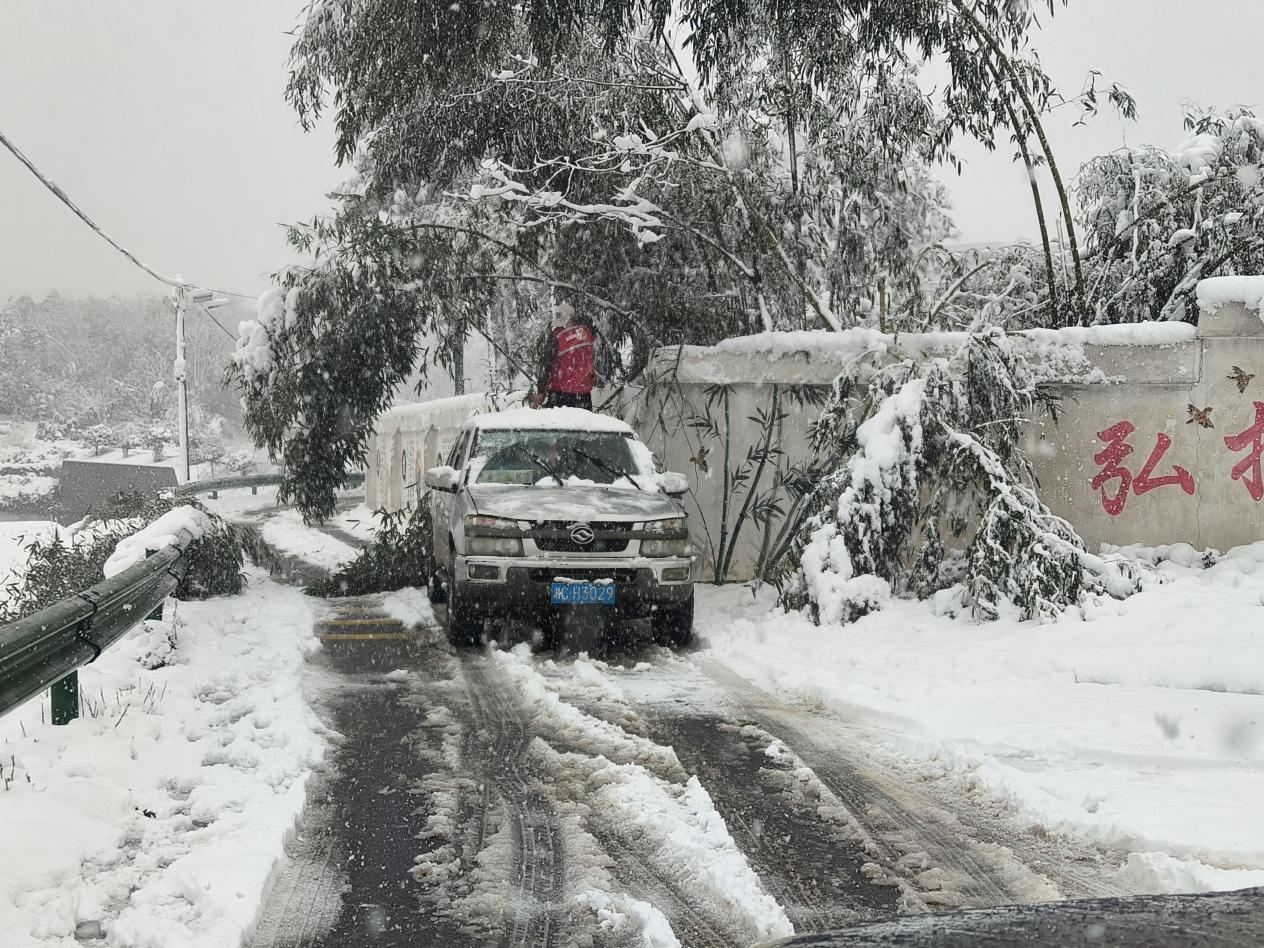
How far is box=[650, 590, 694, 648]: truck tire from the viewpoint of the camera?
882 cm

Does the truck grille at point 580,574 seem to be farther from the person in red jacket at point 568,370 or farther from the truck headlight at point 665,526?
the person in red jacket at point 568,370

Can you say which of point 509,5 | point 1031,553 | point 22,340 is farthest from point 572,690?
point 22,340

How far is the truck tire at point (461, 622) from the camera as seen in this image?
8.43m

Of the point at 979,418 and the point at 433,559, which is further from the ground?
the point at 979,418

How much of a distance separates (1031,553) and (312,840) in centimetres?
572

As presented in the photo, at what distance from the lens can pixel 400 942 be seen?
11.0 feet

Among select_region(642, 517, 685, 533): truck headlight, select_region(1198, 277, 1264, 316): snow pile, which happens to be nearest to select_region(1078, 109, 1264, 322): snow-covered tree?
select_region(1198, 277, 1264, 316): snow pile

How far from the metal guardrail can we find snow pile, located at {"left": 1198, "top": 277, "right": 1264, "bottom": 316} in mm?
8090

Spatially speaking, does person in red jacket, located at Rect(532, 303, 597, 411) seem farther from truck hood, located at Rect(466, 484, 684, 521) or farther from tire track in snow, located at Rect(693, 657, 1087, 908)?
tire track in snow, located at Rect(693, 657, 1087, 908)

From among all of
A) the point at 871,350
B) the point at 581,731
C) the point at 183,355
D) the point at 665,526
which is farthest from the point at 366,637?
the point at 183,355

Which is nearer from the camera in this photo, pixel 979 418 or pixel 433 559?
pixel 979 418

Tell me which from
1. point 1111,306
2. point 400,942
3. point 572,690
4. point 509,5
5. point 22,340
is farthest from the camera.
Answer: point 22,340

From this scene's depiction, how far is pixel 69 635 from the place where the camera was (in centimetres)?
527

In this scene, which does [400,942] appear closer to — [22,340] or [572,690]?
[572,690]
